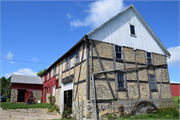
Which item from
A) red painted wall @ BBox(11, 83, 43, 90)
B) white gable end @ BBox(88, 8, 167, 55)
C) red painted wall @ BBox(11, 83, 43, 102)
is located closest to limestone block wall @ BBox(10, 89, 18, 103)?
red painted wall @ BBox(11, 83, 43, 102)

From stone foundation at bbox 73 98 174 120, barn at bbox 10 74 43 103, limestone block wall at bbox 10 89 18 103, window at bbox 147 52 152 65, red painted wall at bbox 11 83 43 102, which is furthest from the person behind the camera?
red painted wall at bbox 11 83 43 102

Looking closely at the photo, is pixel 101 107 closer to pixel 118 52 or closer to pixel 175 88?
pixel 118 52

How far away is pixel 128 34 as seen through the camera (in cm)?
1319

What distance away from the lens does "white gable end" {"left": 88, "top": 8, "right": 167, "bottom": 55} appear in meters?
11.8

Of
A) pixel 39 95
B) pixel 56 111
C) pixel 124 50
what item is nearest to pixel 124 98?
pixel 124 50

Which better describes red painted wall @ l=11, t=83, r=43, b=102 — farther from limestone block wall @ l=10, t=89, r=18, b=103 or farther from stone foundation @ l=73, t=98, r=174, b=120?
stone foundation @ l=73, t=98, r=174, b=120

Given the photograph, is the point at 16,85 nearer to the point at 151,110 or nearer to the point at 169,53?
the point at 151,110

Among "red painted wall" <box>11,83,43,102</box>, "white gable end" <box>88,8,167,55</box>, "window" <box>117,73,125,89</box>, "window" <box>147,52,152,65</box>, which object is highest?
"white gable end" <box>88,8,167,55</box>

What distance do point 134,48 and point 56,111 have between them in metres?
10.3

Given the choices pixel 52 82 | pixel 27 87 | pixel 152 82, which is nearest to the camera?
pixel 152 82

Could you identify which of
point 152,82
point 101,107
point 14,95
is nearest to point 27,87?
point 14,95

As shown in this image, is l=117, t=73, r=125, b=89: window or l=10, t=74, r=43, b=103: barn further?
l=10, t=74, r=43, b=103: barn

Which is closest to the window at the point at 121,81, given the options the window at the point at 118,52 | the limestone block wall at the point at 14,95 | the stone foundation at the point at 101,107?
the stone foundation at the point at 101,107

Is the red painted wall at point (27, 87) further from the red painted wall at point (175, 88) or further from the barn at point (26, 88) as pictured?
the red painted wall at point (175, 88)
